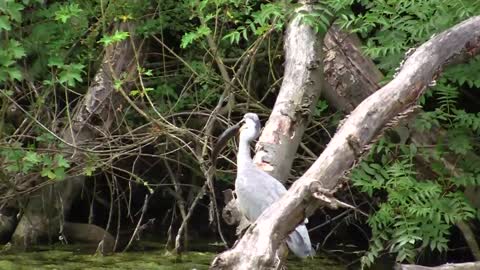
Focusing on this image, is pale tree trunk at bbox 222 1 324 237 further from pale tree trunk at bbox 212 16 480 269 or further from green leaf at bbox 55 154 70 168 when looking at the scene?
green leaf at bbox 55 154 70 168

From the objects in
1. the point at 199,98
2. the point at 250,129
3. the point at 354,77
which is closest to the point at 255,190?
the point at 250,129

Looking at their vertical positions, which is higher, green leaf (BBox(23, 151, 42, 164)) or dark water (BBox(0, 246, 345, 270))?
green leaf (BBox(23, 151, 42, 164))

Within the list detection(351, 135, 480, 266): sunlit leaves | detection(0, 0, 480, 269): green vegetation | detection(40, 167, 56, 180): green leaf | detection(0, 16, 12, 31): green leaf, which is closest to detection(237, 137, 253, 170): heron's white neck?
detection(0, 0, 480, 269): green vegetation

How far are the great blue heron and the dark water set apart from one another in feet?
6.97

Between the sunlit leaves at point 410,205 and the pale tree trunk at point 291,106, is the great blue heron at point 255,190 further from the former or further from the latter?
the sunlit leaves at point 410,205

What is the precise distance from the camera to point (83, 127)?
6637mm

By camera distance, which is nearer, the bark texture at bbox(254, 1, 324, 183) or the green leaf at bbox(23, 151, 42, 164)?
the bark texture at bbox(254, 1, 324, 183)

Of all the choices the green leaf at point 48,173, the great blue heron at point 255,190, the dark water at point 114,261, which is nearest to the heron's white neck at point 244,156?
the great blue heron at point 255,190

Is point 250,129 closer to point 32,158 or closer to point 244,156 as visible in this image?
point 244,156

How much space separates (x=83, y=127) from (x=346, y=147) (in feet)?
11.3

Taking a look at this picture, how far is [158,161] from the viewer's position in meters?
7.64

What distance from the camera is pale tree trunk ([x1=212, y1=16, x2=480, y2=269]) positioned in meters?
3.11

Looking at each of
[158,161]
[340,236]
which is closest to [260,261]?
[158,161]

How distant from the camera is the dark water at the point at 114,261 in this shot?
20.8ft
